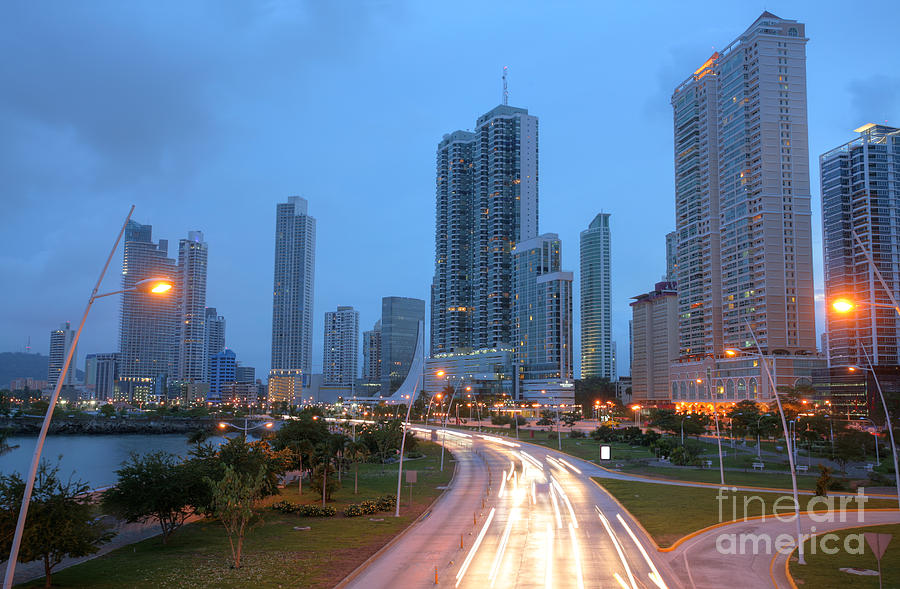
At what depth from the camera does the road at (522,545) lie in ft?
88.1

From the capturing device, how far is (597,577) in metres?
27.0

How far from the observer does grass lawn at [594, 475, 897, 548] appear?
122 feet

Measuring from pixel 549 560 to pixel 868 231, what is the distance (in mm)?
190436

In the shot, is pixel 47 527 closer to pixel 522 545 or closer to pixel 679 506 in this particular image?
pixel 522 545

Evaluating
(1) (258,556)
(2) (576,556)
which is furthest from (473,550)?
(1) (258,556)

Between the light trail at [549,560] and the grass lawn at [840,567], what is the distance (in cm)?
1005

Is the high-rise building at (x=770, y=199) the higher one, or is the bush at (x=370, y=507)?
the high-rise building at (x=770, y=199)

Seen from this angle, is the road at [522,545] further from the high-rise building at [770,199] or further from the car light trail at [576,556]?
the high-rise building at [770,199]

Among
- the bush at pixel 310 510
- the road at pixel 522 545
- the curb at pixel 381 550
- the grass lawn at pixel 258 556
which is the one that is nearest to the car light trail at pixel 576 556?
the road at pixel 522 545

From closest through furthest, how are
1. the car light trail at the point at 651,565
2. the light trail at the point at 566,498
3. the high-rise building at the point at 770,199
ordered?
the car light trail at the point at 651,565
the light trail at the point at 566,498
the high-rise building at the point at 770,199

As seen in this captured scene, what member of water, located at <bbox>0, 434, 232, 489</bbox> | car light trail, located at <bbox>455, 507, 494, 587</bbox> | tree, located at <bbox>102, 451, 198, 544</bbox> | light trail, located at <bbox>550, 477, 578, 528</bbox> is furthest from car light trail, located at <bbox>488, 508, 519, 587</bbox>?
water, located at <bbox>0, 434, 232, 489</bbox>

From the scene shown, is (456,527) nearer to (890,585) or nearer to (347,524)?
(347,524)

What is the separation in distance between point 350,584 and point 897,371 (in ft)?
491

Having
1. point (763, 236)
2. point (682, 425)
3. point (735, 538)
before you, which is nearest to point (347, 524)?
point (735, 538)
